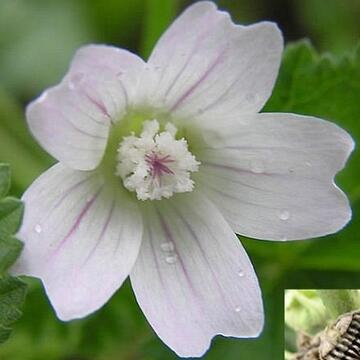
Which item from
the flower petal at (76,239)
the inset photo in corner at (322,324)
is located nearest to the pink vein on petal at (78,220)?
the flower petal at (76,239)

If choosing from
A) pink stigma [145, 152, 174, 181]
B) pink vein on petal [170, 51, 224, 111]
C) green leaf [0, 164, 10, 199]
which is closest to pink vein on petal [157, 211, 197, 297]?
pink stigma [145, 152, 174, 181]

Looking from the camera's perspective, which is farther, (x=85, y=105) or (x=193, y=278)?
(x=193, y=278)

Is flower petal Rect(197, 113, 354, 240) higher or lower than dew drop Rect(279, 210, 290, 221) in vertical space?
higher

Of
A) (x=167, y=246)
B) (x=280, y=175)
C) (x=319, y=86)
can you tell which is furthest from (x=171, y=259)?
(x=319, y=86)

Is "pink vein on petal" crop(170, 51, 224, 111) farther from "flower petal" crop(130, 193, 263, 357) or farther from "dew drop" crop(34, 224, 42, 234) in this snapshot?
"dew drop" crop(34, 224, 42, 234)

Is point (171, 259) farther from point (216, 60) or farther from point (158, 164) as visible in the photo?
Answer: point (216, 60)

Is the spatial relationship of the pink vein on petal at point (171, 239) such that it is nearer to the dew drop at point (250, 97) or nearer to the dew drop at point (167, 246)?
the dew drop at point (167, 246)

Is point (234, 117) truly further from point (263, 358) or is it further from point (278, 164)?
point (263, 358)
